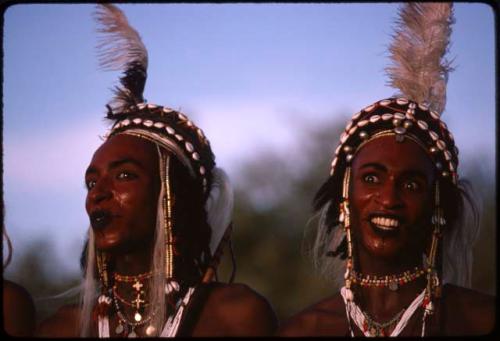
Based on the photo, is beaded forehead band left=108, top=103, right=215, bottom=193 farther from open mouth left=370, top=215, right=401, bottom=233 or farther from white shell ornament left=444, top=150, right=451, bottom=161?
white shell ornament left=444, top=150, right=451, bottom=161

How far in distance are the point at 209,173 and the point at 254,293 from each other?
726mm

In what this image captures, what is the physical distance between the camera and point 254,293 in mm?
5059

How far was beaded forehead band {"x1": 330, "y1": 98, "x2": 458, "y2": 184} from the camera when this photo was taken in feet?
15.9

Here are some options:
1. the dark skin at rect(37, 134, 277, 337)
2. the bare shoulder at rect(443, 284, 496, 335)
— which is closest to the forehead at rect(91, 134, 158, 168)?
the dark skin at rect(37, 134, 277, 337)

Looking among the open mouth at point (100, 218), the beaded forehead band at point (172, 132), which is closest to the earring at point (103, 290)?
the open mouth at point (100, 218)

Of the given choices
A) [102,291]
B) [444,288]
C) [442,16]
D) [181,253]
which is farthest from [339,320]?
[442,16]

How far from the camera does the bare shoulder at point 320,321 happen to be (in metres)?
4.87

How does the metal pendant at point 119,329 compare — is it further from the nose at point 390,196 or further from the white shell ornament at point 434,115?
the white shell ornament at point 434,115

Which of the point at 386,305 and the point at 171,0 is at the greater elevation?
the point at 171,0

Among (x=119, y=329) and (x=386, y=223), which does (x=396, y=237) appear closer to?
(x=386, y=223)

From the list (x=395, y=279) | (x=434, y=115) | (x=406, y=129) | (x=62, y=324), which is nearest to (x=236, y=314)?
(x=395, y=279)

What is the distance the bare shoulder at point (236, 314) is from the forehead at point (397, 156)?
90cm

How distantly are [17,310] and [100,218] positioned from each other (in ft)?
2.32

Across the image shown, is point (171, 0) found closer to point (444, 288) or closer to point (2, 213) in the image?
point (2, 213)
